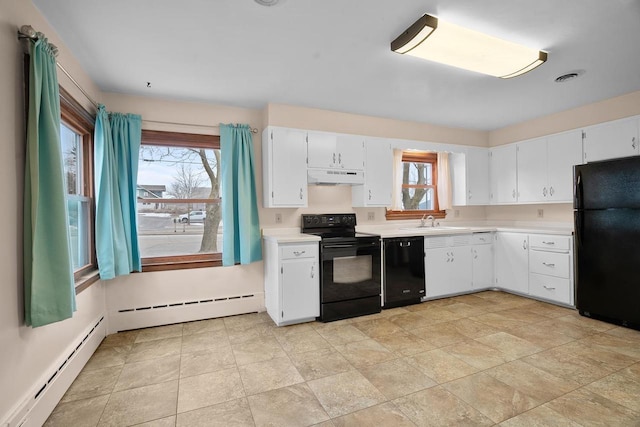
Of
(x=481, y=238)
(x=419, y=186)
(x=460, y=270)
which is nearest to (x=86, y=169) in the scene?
(x=419, y=186)

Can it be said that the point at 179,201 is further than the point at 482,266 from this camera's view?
No

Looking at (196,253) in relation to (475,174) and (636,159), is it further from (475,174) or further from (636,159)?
(636,159)

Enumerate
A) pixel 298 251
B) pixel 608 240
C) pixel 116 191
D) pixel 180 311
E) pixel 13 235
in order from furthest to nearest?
Result: pixel 180 311 → pixel 298 251 → pixel 608 240 → pixel 116 191 → pixel 13 235

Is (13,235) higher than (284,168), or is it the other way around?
(284,168)

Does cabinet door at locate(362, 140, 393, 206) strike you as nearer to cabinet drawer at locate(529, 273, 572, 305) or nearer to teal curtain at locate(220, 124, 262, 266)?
teal curtain at locate(220, 124, 262, 266)

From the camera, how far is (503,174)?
4.66 meters

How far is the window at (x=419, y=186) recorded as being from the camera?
4.68 metres

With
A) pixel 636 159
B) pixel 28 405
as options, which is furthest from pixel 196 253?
pixel 636 159

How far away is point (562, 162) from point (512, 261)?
141 cm

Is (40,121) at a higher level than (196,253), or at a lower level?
higher

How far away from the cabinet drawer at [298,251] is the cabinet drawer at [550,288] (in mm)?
2886

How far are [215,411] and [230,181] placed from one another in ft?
7.36

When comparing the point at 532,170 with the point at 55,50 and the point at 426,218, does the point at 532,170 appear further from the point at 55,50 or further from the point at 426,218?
the point at 55,50

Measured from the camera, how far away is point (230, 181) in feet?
11.3
